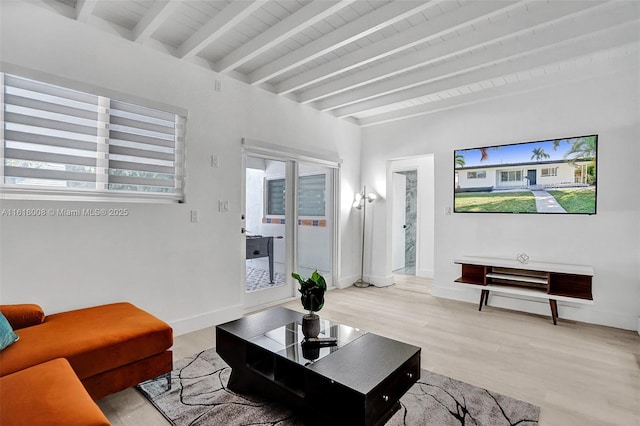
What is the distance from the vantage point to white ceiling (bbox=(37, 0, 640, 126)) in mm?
2469

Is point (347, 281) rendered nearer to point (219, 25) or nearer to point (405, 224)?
point (405, 224)

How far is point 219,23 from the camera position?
2602mm

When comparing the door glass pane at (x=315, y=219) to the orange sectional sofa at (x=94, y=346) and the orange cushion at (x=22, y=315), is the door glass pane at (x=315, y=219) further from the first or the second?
the orange cushion at (x=22, y=315)

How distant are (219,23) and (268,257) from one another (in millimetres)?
2612

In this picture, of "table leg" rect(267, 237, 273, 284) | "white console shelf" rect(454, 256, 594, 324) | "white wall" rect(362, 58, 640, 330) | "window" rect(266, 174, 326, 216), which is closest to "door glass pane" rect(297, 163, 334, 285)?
"window" rect(266, 174, 326, 216)

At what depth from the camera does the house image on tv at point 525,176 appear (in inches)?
139

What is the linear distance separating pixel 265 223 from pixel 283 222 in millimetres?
256

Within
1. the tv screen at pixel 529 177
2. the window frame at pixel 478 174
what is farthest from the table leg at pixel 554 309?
the window frame at pixel 478 174

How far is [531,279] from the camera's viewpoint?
3.57 m

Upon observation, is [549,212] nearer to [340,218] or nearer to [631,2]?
[631,2]

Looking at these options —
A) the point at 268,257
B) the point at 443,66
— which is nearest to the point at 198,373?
the point at 268,257

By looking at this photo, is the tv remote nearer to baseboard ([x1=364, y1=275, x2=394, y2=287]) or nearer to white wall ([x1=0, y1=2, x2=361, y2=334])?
white wall ([x1=0, y1=2, x2=361, y2=334])

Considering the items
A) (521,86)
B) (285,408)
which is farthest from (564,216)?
(285,408)

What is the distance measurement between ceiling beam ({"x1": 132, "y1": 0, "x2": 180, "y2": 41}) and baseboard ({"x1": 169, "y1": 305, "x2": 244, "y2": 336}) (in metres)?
2.54
